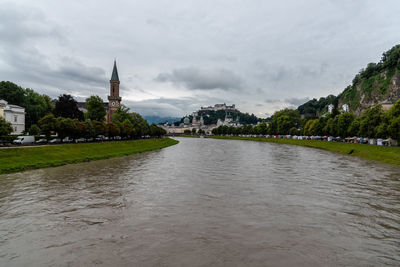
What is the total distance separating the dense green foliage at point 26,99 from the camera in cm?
8006

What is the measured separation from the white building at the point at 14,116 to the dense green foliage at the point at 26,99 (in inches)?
310

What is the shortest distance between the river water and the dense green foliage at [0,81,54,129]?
7589 centimetres

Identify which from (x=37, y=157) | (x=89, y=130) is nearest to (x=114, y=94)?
(x=89, y=130)

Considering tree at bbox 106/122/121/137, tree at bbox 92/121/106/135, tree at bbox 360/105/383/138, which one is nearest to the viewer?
tree at bbox 360/105/383/138

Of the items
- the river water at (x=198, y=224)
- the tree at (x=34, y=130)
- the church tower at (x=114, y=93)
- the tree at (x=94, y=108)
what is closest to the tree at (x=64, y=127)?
the tree at (x=34, y=130)

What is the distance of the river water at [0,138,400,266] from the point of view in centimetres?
799

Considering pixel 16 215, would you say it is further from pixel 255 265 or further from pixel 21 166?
pixel 21 166

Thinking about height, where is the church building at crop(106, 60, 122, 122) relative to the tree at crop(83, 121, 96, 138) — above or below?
above

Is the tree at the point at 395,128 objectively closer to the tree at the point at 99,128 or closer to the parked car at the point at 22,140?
the tree at the point at 99,128

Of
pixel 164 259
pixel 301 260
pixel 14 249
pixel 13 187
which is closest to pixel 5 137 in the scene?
pixel 13 187

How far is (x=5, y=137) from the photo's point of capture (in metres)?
42.2

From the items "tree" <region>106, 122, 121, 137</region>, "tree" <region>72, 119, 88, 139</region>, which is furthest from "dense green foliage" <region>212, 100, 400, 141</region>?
"tree" <region>106, 122, 121, 137</region>

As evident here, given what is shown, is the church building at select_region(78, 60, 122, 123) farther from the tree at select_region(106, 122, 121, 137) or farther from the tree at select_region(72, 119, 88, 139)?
the tree at select_region(72, 119, 88, 139)

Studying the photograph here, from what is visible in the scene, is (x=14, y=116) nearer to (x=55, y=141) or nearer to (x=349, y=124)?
(x=55, y=141)
